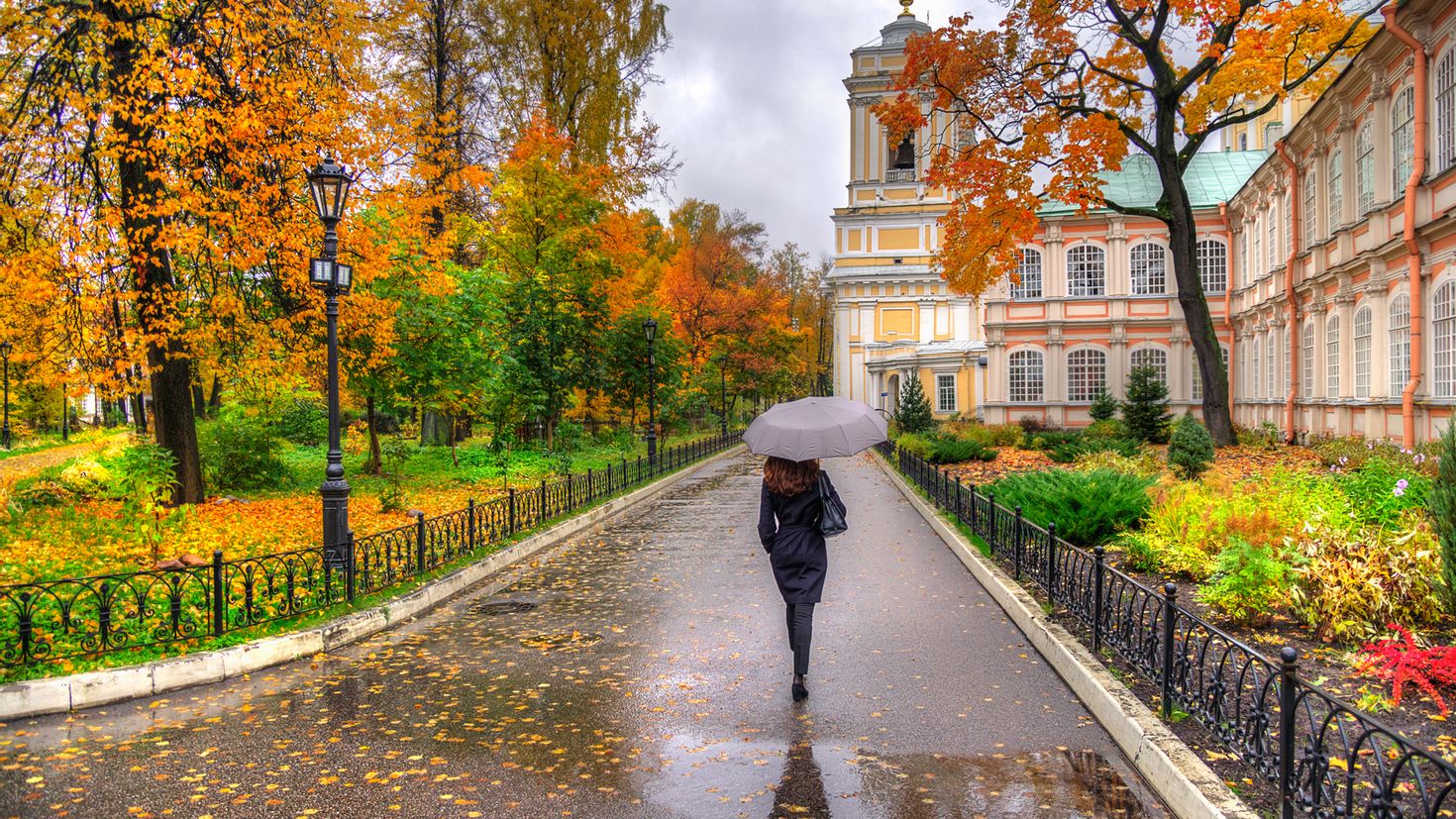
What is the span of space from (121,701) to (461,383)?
14.4 m

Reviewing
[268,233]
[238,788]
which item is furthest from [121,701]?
[268,233]

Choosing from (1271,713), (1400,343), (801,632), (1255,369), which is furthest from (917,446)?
(1271,713)

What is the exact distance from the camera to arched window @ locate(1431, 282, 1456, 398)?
17.0 meters

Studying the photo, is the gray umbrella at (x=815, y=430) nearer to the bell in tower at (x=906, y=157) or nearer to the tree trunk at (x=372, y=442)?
the tree trunk at (x=372, y=442)

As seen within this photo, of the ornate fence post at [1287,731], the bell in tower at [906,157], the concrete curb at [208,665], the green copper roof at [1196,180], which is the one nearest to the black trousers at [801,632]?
the ornate fence post at [1287,731]

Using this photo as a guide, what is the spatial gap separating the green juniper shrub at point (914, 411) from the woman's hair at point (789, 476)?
1215 inches

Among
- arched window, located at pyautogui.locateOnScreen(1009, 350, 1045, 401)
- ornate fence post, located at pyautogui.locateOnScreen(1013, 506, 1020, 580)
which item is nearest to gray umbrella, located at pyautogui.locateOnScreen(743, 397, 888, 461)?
ornate fence post, located at pyautogui.locateOnScreen(1013, 506, 1020, 580)

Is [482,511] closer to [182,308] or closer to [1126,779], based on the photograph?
[182,308]

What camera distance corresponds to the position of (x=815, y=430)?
6.69m

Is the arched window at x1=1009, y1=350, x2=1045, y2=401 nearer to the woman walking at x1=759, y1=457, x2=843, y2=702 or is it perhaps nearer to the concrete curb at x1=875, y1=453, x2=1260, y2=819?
the concrete curb at x1=875, y1=453, x2=1260, y2=819

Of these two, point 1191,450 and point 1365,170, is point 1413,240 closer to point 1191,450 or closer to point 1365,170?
point 1365,170

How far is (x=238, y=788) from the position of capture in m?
5.07

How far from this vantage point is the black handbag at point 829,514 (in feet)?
21.5

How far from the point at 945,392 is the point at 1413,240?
99.4ft
